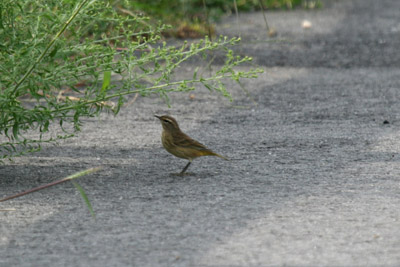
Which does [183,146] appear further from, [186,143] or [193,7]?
[193,7]

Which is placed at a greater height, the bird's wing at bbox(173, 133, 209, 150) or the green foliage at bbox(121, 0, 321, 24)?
the green foliage at bbox(121, 0, 321, 24)

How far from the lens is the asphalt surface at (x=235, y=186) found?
332 centimetres

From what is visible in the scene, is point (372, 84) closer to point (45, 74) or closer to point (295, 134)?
point (295, 134)

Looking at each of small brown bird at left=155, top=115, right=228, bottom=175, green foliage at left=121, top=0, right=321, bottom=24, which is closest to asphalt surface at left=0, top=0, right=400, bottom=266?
small brown bird at left=155, top=115, right=228, bottom=175

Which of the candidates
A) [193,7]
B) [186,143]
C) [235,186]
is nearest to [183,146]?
[186,143]

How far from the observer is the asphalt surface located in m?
3.32

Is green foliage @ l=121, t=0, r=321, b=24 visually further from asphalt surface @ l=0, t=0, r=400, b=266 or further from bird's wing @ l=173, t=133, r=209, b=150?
bird's wing @ l=173, t=133, r=209, b=150

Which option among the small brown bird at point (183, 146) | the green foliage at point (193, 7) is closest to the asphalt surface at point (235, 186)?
the small brown bird at point (183, 146)

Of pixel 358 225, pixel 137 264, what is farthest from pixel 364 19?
pixel 137 264

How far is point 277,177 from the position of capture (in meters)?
4.56

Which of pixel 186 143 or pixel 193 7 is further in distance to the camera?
pixel 193 7

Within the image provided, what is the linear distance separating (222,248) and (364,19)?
9370 mm

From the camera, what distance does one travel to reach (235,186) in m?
4.35

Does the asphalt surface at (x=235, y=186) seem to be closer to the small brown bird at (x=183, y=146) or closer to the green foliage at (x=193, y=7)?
the small brown bird at (x=183, y=146)
